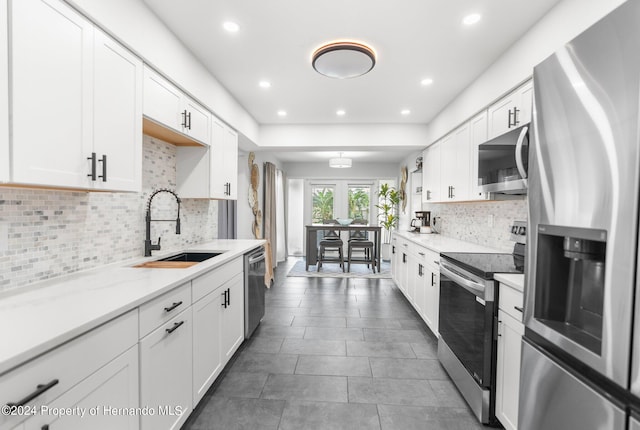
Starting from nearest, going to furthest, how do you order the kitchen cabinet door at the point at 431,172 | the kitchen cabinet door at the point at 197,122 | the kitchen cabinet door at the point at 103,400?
the kitchen cabinet door at the point at 103,400
the kitchen cabinet door at the point at 197,122
the kitchen cabinet door at the point at 431,172

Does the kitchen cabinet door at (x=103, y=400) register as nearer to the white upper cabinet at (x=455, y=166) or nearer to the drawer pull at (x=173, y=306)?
the drawer pull at (x=173, y=306)

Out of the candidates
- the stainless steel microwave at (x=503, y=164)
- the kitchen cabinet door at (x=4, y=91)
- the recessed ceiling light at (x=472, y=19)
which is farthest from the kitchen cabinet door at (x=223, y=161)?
the stainless steel microwave at (x=503, y=164)

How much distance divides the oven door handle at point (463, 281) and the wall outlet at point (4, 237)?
7.97 feet

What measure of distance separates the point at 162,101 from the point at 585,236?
2.39 metres

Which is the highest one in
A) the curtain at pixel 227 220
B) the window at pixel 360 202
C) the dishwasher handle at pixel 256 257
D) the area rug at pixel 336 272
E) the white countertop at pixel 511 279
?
the window at pixel 360 202

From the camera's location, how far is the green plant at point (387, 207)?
6598 millimetres

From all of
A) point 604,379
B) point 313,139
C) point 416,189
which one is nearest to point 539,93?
point 604,379

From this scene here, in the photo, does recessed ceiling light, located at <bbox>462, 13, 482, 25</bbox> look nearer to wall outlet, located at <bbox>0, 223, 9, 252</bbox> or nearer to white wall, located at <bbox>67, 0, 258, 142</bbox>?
white wall, located at <bbox>67, 0, 258, 142</bbox>

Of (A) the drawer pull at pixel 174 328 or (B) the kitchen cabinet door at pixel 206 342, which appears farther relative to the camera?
(B) the kitchen cabinet door at pixel 206 342

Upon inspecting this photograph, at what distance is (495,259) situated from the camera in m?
2.17

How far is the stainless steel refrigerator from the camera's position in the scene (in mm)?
796

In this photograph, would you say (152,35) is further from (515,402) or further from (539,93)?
(515,402)

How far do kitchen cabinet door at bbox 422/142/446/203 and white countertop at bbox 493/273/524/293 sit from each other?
2.38m

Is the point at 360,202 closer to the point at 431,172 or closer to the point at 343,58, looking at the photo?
the point at 431,172
